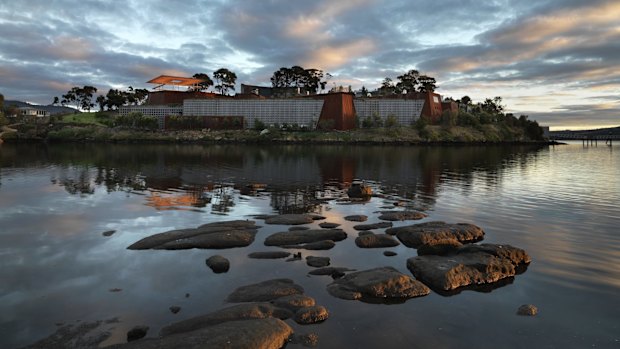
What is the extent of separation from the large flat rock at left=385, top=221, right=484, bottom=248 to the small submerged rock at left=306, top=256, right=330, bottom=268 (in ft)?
16.9

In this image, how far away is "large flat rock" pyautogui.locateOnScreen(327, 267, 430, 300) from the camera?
13.9m

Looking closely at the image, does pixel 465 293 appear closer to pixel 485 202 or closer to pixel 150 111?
pixel 485 202

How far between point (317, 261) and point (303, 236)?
367 centimetres

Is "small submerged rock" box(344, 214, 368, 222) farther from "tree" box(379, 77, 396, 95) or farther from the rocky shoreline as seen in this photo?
"tree" box(379, 77, 396, 95)

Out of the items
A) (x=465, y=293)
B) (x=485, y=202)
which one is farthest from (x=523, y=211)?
(x=465, y=293)

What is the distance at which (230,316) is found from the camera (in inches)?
460

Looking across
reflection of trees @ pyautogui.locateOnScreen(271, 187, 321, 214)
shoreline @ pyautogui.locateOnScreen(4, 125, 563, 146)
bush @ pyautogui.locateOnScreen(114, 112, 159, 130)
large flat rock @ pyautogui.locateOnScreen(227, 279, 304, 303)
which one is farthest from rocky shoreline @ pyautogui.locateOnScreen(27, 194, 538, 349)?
bush @ pyautogui.locateOnScreen(114, 112, 159, 130)

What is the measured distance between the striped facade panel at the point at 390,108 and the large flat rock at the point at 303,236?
12930 centimetres

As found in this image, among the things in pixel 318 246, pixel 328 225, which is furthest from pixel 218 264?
pixel 328 225

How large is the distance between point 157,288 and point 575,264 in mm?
18013

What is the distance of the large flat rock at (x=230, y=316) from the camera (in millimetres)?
11156

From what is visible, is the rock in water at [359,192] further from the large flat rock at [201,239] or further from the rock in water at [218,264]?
the rock in water at [218,264]

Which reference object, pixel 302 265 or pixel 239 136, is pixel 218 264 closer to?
pixel 302 265

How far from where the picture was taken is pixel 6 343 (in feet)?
34.7
